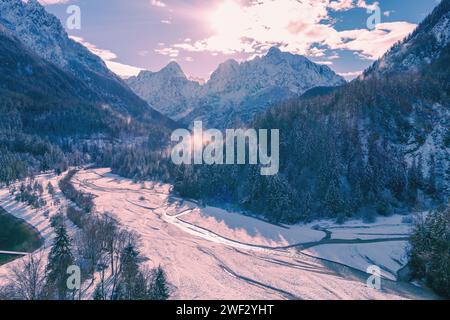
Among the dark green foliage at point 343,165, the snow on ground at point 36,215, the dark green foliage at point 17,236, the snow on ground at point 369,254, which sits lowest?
the snow on ground at point 369,254

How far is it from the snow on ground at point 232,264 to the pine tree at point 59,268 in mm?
15885

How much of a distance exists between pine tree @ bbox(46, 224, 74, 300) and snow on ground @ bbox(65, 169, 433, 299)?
52.1 feet

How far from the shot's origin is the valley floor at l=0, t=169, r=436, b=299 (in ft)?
172

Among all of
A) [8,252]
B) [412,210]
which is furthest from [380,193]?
Answer: [8,252]

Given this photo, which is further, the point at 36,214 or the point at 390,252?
the point at 36,214

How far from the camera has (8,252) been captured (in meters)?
64.0

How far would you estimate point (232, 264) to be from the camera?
63281 millimetres

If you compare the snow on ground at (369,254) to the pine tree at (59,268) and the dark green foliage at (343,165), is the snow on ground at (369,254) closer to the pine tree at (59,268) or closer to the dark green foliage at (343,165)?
the dark green foliage at (343,165)

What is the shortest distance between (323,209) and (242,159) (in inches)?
1637

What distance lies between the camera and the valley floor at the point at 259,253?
52.3 m

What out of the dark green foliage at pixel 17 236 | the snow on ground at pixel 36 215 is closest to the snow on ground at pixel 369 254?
the snow on ground at pixel 36 215

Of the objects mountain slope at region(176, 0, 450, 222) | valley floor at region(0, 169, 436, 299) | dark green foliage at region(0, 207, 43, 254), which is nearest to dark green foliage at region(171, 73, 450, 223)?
mountain slope at region(176, 0, 450, 222)
